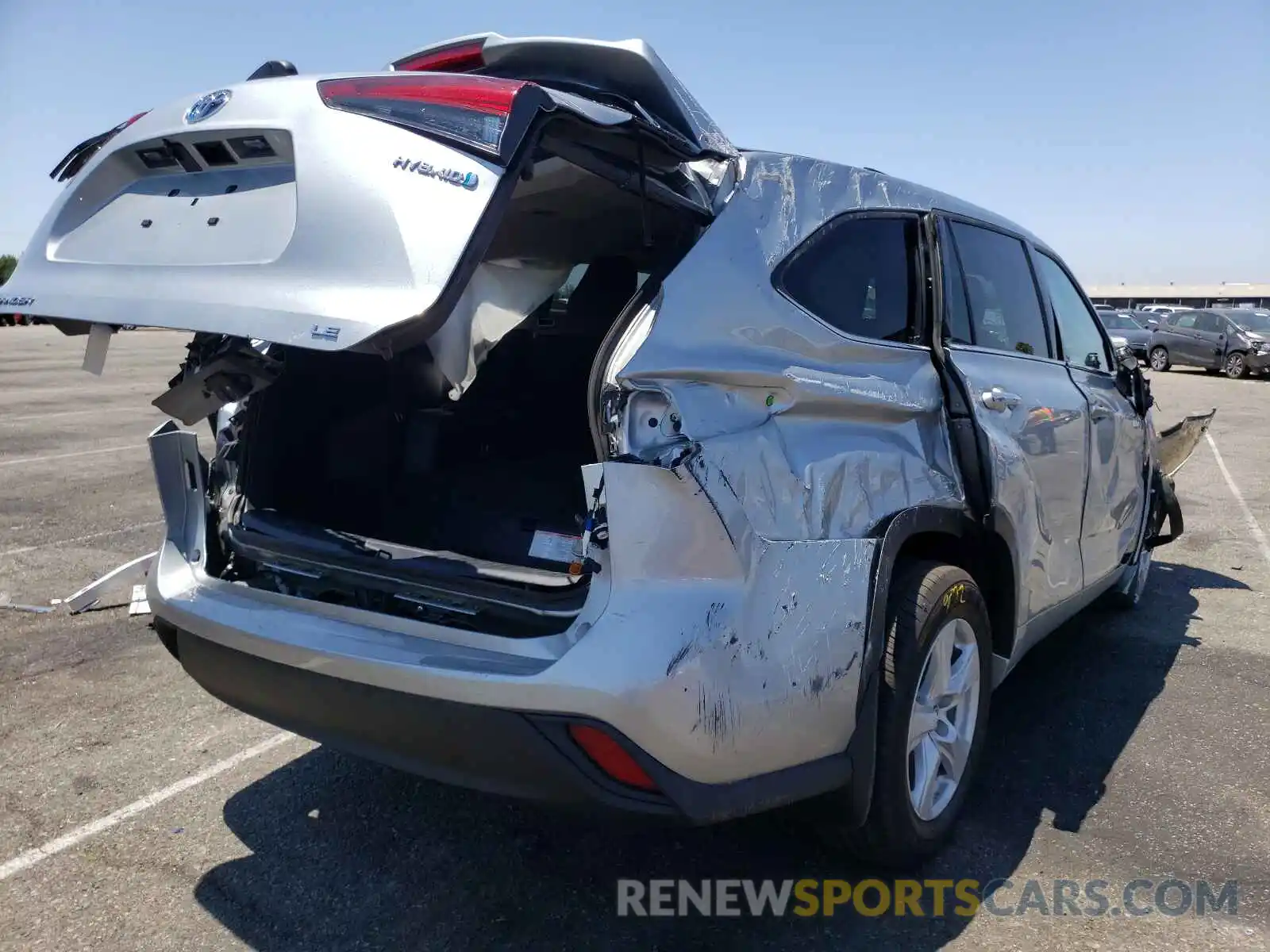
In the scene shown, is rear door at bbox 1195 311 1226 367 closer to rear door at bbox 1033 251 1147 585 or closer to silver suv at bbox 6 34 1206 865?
rear door at bbox 1033 251 1147 585

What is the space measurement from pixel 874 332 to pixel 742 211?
616 mm

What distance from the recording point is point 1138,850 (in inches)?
127

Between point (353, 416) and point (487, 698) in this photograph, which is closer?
point (487, 698)

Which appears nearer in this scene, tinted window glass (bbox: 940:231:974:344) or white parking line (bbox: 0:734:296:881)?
white parking line (bbox: 0:734:296:881)

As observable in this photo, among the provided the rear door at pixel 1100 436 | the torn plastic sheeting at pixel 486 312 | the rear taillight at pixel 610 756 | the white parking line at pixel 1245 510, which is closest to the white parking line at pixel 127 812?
the torn plastic sheeting at pixel 486 312

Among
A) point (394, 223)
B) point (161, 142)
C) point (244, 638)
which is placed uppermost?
point (161, 142)

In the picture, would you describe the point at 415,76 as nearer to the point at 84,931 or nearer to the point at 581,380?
the point at 581,380

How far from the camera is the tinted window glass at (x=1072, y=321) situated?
4367mm

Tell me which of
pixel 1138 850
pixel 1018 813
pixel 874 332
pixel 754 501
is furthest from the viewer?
pixel 1018 813

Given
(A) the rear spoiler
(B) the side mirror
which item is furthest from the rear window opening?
(B) the side mirror

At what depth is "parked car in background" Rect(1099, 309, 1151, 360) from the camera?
27500mm

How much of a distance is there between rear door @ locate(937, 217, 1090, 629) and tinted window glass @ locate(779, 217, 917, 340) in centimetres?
20

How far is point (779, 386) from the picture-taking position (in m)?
2.51

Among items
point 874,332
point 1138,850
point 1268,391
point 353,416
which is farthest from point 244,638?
point 1268,391
